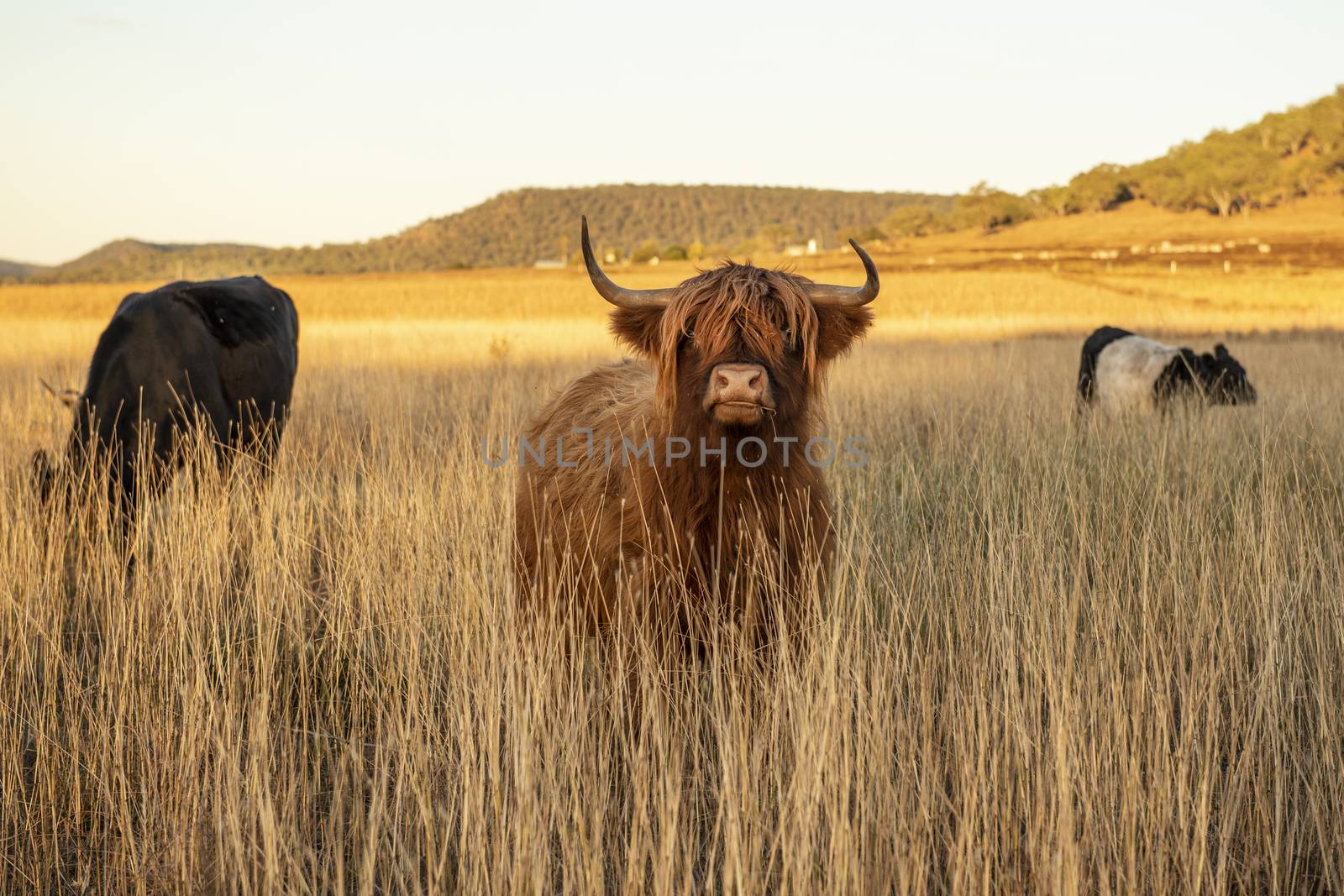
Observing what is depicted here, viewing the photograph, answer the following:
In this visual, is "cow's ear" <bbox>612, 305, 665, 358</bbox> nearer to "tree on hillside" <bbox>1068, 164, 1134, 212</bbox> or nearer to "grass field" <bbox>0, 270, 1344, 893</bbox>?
"grass field" <bbox>0, 270, 1344, 893</bbox>

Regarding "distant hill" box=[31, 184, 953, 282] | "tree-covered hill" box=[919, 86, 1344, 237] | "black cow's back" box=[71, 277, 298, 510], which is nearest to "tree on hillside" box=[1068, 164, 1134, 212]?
"tree-covered hill" box=[919, 86, 1344, 237]

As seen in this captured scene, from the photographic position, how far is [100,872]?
2.49m

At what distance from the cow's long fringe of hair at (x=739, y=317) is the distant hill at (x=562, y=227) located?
9889cm

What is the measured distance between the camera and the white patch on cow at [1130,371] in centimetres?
913

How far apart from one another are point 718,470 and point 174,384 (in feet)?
14.4

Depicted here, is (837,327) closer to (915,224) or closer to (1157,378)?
(1157,378)

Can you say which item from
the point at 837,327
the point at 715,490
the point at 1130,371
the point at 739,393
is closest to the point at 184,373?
the point at 715,490

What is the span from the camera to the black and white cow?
8.71 metres

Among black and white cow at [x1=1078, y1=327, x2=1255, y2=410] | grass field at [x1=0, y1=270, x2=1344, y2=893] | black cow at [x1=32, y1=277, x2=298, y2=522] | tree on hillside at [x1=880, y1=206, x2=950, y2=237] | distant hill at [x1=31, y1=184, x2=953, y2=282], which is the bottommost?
grass field at [x1=0, y1=270, x2=1344, y2=893]

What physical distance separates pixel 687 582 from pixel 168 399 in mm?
4237

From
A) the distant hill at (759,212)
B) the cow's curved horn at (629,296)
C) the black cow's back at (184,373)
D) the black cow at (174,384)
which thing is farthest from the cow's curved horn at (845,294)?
the distant hill at (759,212)

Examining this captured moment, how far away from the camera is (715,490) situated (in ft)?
10.5

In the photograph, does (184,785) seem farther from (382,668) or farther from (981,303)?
(981,303)

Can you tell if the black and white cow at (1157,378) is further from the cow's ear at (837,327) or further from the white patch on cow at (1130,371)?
the cow's ear at (837,327)
